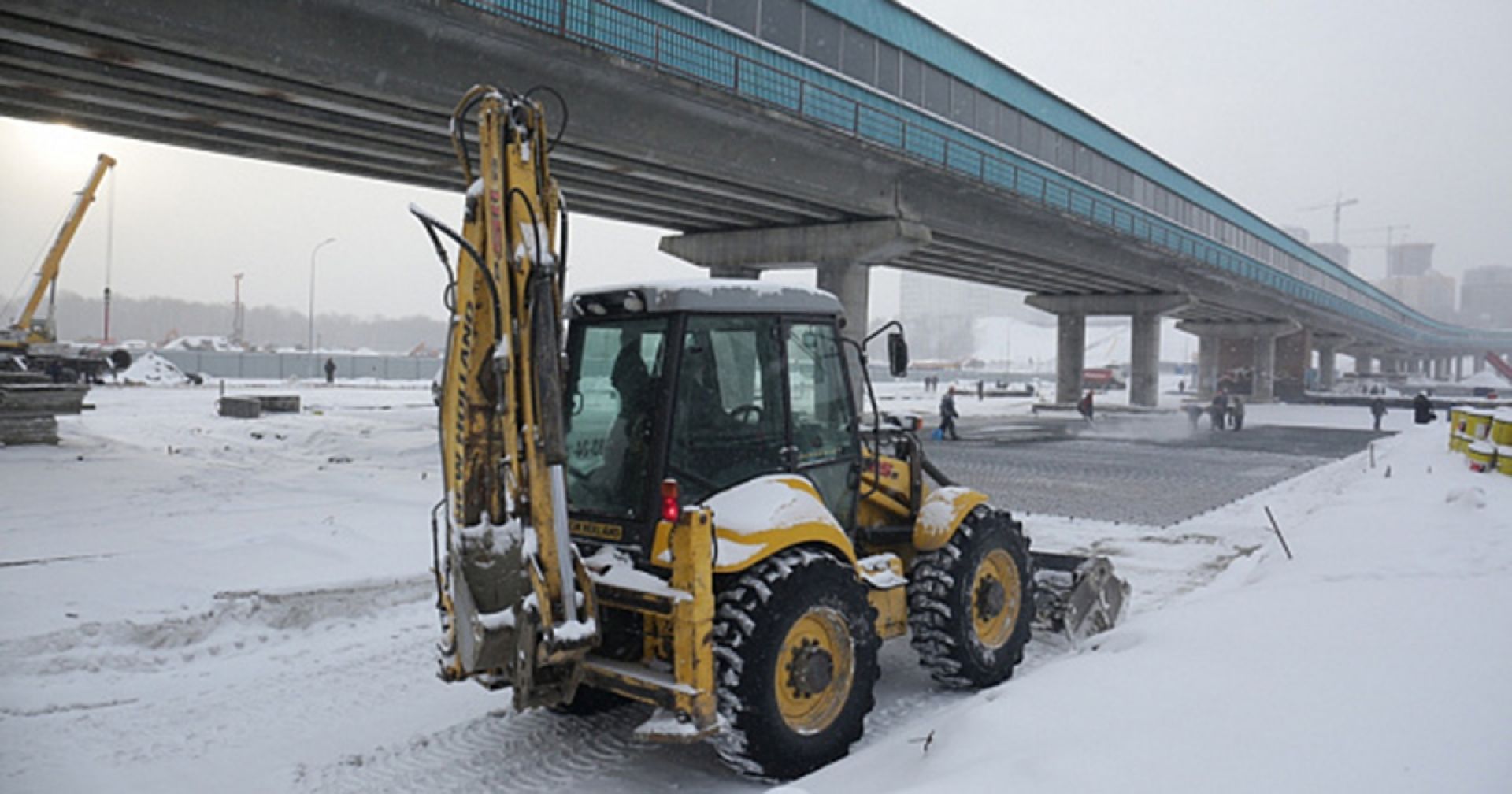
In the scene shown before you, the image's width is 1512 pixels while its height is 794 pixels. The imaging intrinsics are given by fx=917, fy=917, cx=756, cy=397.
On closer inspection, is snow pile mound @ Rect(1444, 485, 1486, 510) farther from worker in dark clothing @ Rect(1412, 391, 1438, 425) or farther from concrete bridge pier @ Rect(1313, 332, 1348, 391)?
concrete bridge pier @ Rect(1313, 332, 1348, 391)

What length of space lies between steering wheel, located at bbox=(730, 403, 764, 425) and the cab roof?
1.61 feet

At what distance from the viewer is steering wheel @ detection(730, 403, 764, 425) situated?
472cm

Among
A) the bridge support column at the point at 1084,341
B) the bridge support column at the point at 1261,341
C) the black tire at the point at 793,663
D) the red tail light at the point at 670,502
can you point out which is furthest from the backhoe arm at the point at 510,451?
the bridge support column at the point at 1261,341

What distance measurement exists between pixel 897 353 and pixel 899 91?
22.5 metres

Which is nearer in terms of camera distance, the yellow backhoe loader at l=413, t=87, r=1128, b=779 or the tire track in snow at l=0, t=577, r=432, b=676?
the yellow backhoe loader at l=413, t=87, r=1128, b=779

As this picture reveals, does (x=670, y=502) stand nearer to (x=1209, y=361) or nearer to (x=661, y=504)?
(x=661, y=504)

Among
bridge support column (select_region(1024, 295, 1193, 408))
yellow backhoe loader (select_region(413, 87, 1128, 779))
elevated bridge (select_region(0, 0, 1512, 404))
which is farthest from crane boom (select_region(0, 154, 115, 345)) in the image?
bridge support column (select_region(1024, 295, 1193, 408))

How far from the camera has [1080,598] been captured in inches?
253

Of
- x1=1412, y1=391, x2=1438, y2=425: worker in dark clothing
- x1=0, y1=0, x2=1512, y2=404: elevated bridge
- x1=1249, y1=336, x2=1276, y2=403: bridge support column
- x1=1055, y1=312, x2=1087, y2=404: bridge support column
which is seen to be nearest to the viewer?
x1=0, y1=0, x2=1512, y2=404: elevated bridge

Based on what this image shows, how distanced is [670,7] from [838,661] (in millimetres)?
17436

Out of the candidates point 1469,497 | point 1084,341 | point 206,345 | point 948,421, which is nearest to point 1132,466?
point 948,421

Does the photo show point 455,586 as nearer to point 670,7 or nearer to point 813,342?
point 813,342

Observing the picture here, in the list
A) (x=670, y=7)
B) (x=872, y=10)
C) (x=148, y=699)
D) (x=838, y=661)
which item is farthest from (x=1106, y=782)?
(x=872, y=10)

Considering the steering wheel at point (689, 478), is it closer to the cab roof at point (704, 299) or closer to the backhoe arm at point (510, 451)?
the backhoe arm at point (510, 451)
